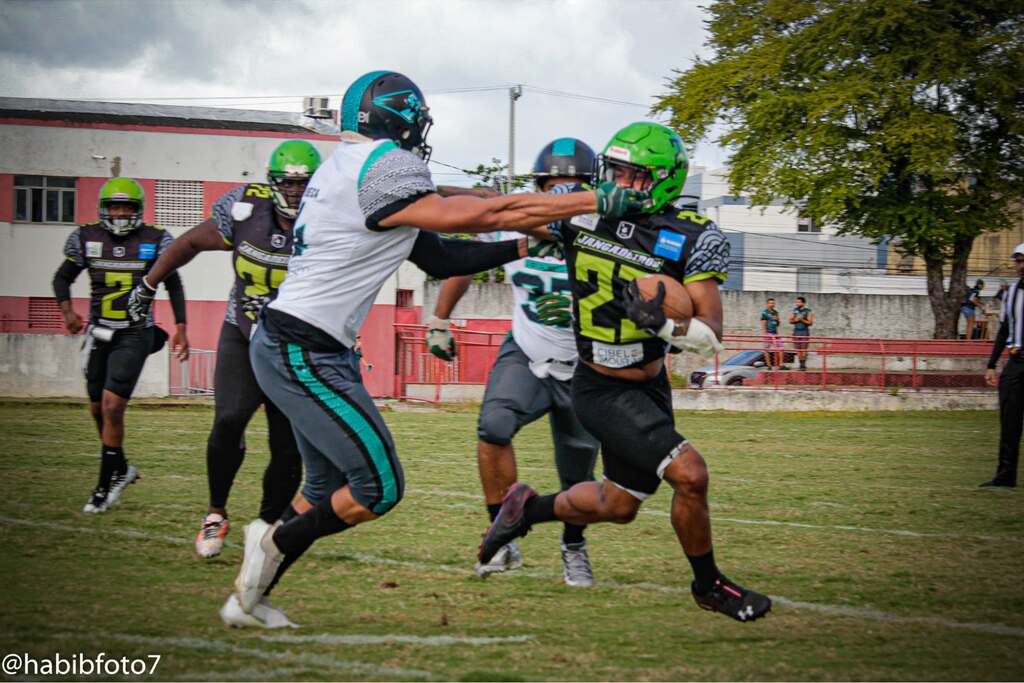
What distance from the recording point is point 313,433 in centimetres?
489

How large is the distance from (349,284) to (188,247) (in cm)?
267

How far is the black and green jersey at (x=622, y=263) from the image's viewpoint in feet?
17.0

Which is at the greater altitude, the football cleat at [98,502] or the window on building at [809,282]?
the window on building at [809,282]

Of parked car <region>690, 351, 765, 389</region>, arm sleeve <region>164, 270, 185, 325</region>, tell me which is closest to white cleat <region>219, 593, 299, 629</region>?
arm sleeve <region>164, 270, 185, 325</region>

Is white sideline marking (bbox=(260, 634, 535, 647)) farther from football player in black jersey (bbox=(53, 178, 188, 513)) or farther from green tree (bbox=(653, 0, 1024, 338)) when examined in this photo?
green tree (bbox=(653, 0, 1024, 338))

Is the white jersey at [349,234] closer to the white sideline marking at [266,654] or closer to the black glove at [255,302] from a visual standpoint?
the white sideline marking at [266,654]

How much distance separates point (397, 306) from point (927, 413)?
55.9 ft

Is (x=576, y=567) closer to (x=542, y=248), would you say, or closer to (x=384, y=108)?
(x=542, y=248)

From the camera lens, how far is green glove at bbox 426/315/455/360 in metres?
6.50

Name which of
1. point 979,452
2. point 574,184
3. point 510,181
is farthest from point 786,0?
point 574,184

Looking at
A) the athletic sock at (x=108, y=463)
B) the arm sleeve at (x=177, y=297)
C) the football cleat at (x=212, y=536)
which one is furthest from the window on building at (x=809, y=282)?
the football cleat at (x=212, y=536)

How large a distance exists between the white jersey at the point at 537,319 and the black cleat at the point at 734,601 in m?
1.80

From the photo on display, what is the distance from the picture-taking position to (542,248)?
556 centimetres

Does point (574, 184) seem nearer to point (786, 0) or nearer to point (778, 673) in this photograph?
point (778, 673)
